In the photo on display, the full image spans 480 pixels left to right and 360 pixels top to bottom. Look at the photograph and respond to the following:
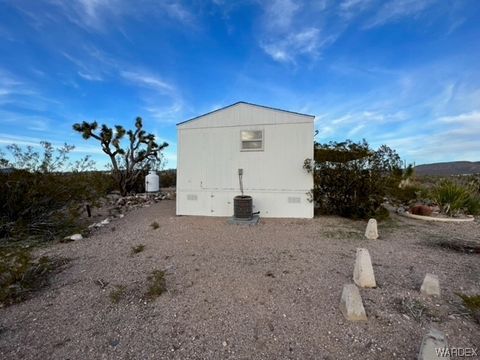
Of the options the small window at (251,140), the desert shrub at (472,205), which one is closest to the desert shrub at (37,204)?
the small window at (251,140)

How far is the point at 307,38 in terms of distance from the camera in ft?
23.6

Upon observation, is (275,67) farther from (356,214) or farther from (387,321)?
(387,321)

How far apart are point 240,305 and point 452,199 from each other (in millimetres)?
7970

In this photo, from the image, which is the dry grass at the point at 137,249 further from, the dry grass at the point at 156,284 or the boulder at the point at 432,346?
the boulder at the point at 432,346

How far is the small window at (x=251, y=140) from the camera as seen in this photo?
23.0 ft

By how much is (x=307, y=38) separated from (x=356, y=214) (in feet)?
18.4

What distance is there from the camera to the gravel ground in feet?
6.45

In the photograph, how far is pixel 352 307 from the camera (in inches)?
89.3

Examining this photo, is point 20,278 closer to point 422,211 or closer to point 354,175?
point 354,175

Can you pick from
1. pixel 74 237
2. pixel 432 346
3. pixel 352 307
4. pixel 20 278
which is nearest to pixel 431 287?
pixel 352 307

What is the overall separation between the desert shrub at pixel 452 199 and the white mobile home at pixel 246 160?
4.22m

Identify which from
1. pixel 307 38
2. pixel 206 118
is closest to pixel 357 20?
pixel 307 38

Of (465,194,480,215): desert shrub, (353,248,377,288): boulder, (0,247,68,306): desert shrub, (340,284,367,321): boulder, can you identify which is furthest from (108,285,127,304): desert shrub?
(465,194,480,215): desert shrub

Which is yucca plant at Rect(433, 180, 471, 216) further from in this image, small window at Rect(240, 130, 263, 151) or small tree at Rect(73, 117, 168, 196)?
small tree at Rect(73, 117, 168, 196)
